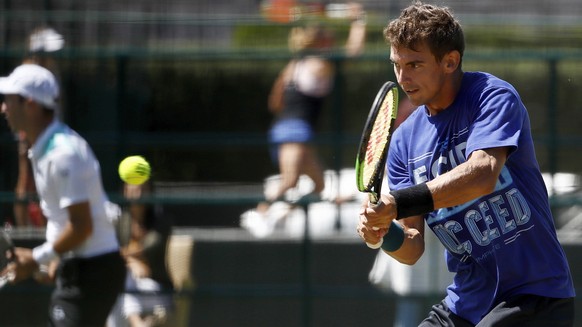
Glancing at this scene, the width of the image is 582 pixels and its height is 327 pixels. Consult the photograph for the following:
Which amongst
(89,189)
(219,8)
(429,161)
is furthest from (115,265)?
(429,161)

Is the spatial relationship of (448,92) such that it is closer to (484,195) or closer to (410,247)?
(484,195)

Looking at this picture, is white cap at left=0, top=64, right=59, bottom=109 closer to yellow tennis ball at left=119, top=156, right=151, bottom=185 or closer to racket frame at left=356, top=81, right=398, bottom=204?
yellow tennis ball at left=119, top=156, right=151, bottom=185

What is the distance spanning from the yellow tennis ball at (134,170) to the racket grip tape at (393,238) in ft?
10.9

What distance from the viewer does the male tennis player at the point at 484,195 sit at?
3.74 metres

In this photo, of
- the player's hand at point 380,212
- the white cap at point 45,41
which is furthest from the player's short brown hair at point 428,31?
the white cap at point 45,41

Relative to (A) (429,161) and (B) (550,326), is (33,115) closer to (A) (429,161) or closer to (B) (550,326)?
(A) (429,161)

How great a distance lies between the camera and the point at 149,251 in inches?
277

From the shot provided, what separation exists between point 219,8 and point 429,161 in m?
3.59

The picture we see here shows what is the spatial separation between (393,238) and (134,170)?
133 inches

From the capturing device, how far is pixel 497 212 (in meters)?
3.80

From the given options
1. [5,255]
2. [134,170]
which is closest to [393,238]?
[5,255]

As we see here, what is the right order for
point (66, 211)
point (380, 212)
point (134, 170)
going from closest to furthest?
point (380, 212) < point (66, 211) < point (134, 170)

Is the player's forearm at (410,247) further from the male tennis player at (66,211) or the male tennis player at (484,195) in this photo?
the male tennis player at (66,211)

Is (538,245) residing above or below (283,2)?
below
